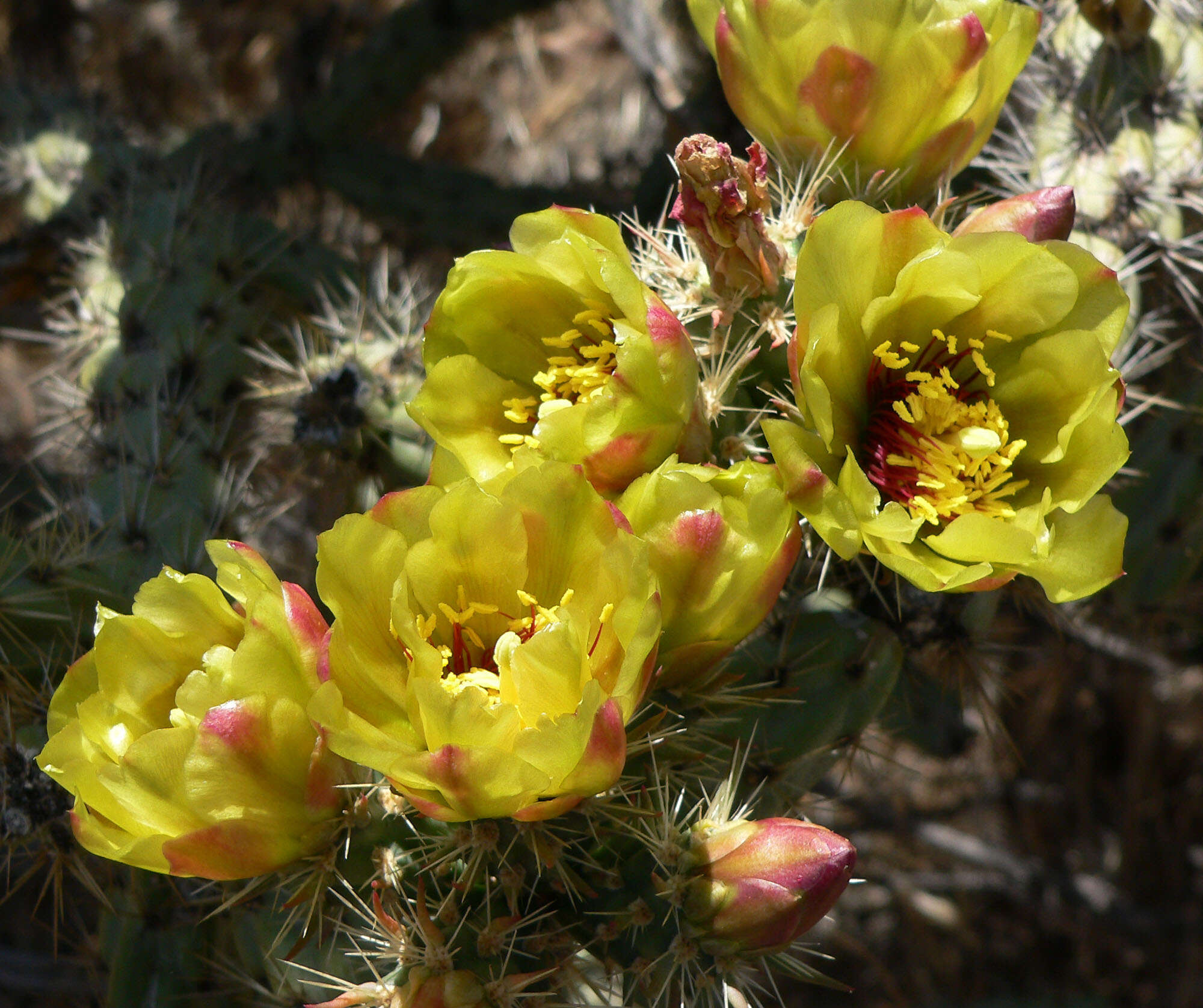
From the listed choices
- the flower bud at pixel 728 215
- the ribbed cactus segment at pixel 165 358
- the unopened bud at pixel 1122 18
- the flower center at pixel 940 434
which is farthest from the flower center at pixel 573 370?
the unopened bud at pixel 1122 18

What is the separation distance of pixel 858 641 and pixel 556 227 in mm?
599

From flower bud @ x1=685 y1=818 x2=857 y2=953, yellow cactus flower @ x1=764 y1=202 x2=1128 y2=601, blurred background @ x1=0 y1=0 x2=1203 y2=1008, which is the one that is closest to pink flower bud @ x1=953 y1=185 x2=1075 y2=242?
yellow cactus flower @ x1=764 y1=202 x2=1128 y2=601

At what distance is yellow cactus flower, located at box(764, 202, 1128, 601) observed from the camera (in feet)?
3.23

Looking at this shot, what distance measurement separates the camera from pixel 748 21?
3.94 ft

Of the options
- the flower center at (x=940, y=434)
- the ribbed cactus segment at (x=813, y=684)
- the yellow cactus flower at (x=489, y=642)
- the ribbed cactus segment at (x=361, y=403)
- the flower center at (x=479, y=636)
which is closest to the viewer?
the yellow cactus flower at (x=489, y=642)

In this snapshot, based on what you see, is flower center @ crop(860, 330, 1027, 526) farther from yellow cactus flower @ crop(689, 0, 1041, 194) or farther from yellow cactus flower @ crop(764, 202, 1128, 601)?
yellow cactus flower @ crop(689, 0, 1041, 194)

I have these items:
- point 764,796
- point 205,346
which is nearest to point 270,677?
point 764,796

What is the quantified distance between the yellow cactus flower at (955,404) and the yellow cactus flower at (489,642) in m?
0.19

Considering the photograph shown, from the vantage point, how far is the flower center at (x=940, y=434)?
42.5 inches

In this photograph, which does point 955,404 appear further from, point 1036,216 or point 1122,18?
point 1122,18

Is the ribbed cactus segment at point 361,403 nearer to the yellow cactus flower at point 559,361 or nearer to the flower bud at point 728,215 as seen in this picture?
the yellow cactus flower at point 559,361

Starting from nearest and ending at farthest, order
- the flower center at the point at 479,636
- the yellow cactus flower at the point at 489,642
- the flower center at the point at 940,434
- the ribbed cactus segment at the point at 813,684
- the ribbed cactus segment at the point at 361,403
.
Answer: the yellow cactus flower at the point at 489,642 → the flower center at the point at 479,636 → the flower center at the point at 940,434 → the ribbed cactus segment at the point at 813,684 → the ribbed cactus segment at the point at 361,403

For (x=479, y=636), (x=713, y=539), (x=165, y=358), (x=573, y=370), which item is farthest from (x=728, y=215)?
(x=165, y=358)

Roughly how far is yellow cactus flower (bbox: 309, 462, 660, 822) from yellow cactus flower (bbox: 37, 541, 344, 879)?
0.19 ft
